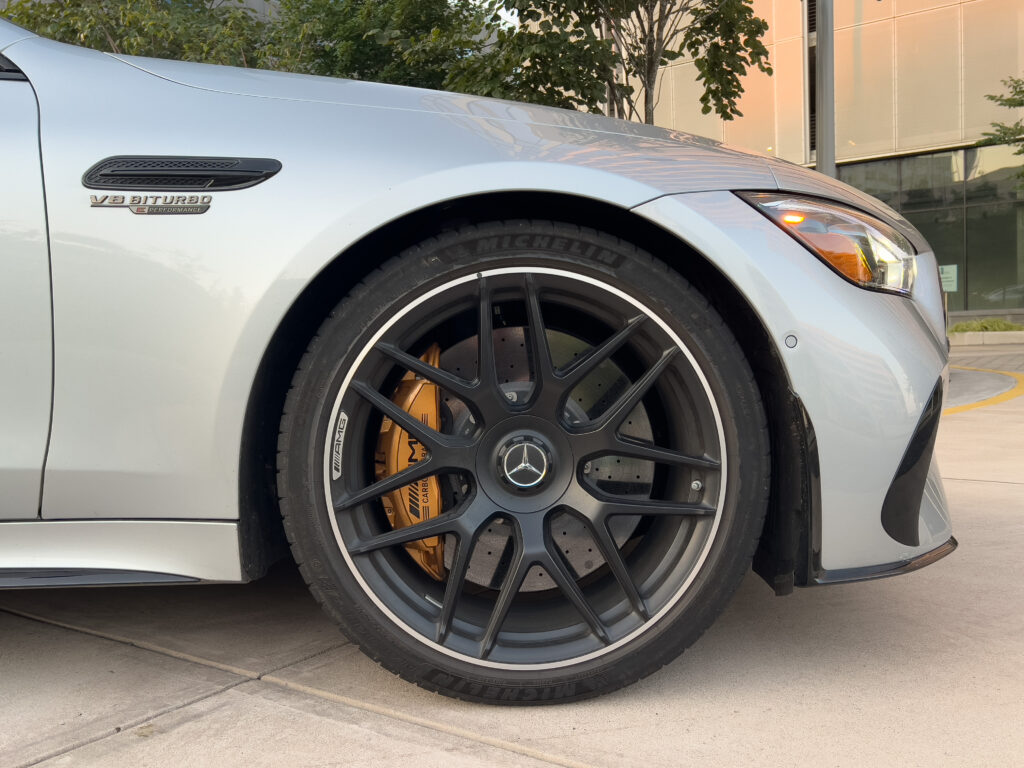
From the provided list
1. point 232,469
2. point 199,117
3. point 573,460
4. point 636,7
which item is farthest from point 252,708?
point 636,7

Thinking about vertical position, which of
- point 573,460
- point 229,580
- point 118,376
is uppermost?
point 118,376

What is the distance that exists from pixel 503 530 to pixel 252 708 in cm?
59

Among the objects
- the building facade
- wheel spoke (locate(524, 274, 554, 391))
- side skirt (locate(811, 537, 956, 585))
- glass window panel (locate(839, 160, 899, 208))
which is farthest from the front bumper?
glass window panel (locate(839, 160, 899, 208))

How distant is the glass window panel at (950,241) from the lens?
58.1 ft

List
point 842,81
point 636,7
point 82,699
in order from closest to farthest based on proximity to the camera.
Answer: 1. point 82,699
2. point 636,7
3. point 842,81

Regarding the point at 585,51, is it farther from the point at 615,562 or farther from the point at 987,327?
the point at 987,327

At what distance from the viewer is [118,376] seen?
1.59 meters

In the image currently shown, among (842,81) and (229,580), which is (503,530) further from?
(842,81)

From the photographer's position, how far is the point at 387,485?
164 cm

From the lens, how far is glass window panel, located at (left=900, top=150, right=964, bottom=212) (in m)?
17.3

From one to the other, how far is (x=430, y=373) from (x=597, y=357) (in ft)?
1.05

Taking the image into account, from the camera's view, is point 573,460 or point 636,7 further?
point 636,7

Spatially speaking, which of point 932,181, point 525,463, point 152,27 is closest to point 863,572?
point 525,463

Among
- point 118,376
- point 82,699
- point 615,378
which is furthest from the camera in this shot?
point 615,378
